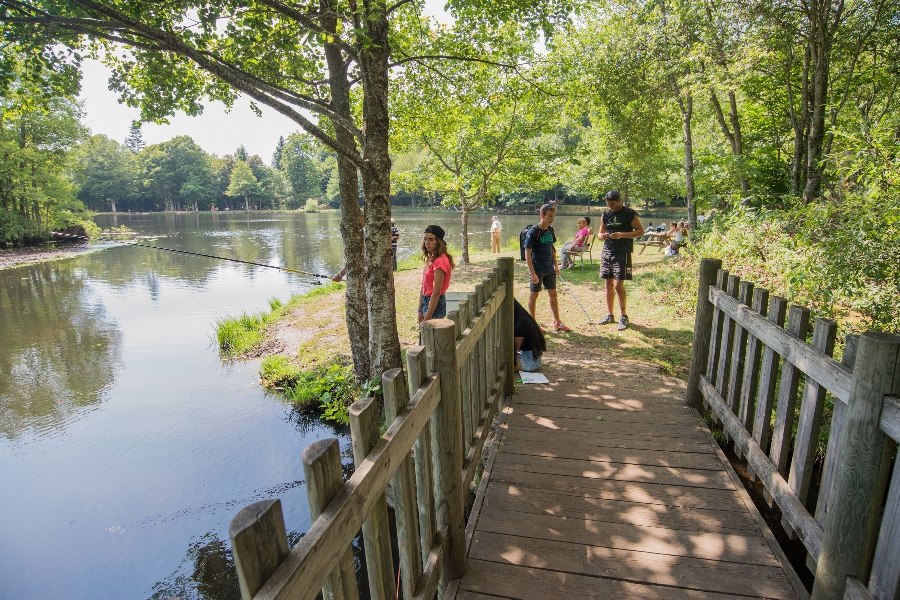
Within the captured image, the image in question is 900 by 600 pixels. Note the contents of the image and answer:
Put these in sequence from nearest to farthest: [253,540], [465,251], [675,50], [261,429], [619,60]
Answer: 1. [253,540]
2. [261,429]
3. [675,50]
4. [619,60]
5. [465,251]

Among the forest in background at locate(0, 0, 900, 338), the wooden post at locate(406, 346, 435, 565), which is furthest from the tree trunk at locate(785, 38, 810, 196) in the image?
the wooden post at locate(406, 346, 435, 565)

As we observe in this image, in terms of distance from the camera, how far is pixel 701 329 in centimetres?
412

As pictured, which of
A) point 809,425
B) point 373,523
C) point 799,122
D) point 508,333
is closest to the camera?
point 373,523

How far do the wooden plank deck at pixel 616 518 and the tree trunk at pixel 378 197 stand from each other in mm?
2144

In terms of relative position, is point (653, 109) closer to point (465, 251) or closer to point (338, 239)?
point (465, 251)

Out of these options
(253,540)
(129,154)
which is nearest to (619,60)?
(253,540)

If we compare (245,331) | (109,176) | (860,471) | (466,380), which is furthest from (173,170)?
(860,471)

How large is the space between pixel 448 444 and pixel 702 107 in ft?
57.3

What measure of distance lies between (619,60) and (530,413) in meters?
10.8

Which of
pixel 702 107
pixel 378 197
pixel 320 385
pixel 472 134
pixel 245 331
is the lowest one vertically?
pixel 245 331

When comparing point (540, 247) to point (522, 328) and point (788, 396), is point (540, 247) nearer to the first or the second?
point (522, 328)

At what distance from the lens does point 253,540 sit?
100cm

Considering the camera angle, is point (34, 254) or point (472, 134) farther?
point (34, 254)

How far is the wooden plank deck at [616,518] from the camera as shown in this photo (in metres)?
2.39
